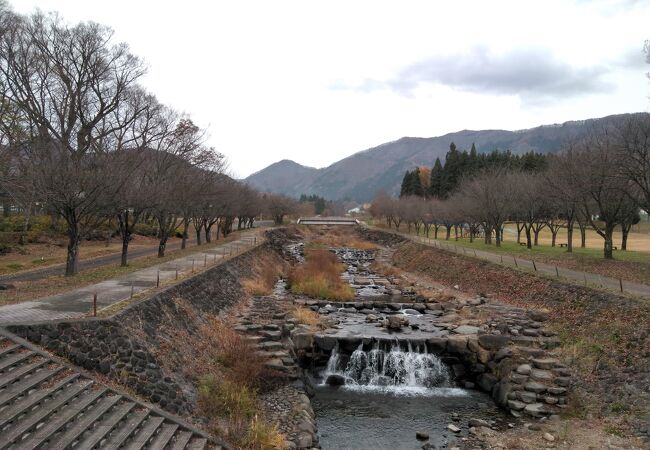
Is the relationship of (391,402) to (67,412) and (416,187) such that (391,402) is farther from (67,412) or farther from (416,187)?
(416,187)

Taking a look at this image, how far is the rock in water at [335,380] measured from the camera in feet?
63.4

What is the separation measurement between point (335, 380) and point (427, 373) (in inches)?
157

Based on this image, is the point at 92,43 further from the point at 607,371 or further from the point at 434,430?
the point at 607,371

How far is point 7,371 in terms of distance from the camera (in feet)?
34.2

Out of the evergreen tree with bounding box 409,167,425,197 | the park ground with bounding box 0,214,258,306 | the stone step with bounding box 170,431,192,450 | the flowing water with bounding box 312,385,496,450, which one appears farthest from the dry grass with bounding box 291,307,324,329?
the evergreen tree with bounding box 409,167,425,197

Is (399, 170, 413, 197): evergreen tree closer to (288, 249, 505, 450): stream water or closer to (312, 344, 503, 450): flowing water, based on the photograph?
(288, 249, 505, 450): stream water

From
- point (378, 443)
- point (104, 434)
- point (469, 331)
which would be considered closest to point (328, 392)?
point (378, 443)

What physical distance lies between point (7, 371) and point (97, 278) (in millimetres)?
12598

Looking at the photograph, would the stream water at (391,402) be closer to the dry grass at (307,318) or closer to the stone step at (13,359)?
the dry grass at (307,318)

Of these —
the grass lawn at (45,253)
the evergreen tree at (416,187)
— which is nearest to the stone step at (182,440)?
the grass lawn at (45,253)

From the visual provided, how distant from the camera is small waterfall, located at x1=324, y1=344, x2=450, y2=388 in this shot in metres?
19.3

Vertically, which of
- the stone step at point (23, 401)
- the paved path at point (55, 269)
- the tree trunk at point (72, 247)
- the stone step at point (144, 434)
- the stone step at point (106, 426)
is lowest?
the stone step at point (144, 434)

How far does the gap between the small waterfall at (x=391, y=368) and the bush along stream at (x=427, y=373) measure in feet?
0.15

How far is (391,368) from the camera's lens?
19922 millimetres
